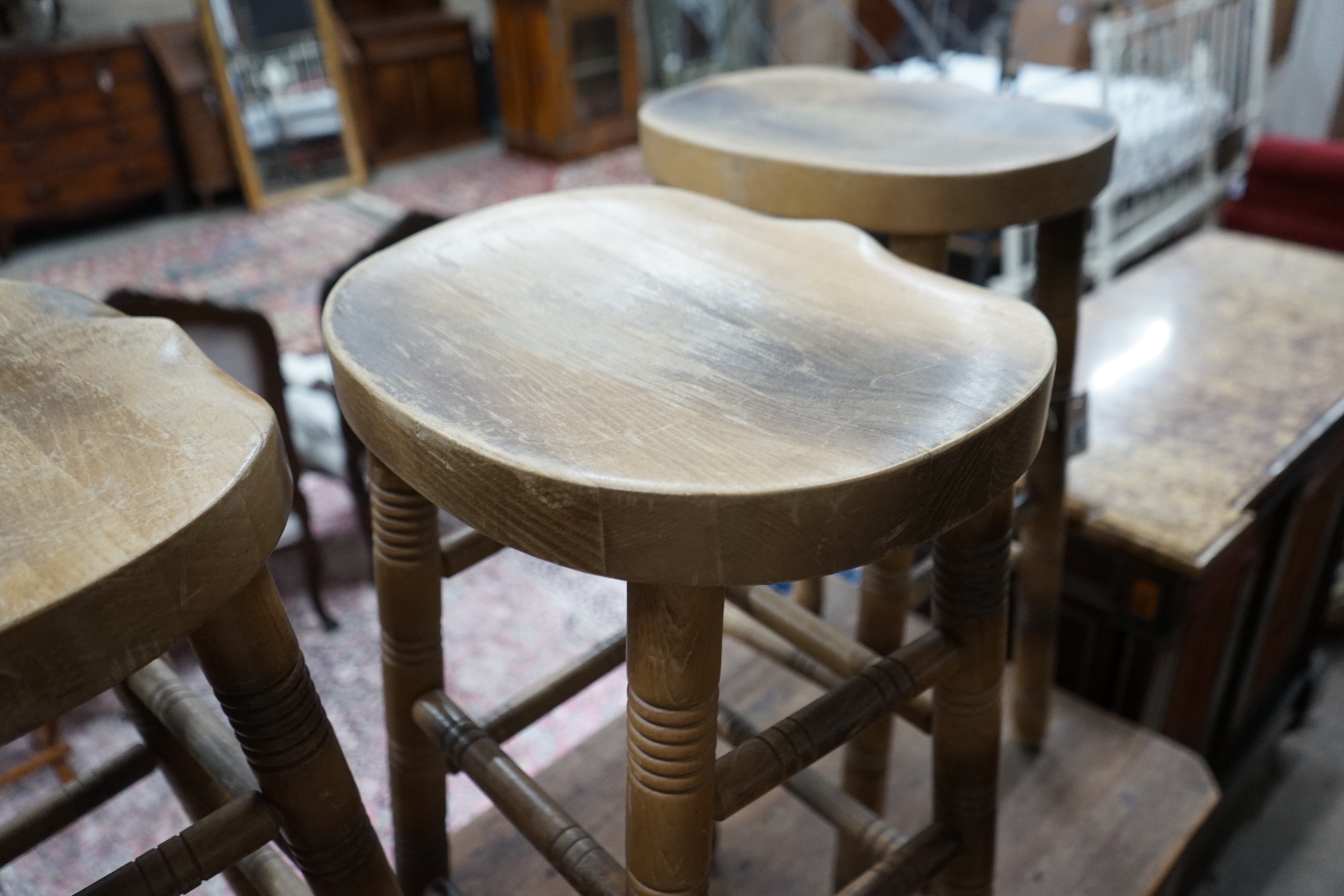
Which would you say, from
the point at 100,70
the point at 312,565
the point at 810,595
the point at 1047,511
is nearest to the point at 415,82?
the point at 100,70

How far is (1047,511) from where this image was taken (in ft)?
3.35

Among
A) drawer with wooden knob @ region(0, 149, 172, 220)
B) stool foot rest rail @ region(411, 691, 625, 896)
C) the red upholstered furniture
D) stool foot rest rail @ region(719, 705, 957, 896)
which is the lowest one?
drawer with wooden knob @ region(0, 149, 172, 220)

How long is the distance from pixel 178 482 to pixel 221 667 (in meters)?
0.13

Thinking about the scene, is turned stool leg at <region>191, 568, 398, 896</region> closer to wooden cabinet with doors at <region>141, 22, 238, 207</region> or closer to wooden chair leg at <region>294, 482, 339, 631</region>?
wooden chair leg at <region>294, 482, 339, 631</region>

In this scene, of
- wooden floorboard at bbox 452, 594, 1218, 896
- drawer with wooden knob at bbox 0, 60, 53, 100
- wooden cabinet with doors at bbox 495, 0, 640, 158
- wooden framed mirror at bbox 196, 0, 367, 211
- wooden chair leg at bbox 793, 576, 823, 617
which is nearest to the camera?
wooden floorboard at bbox 452, 594, 1218, 896

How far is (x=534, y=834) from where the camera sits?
69 cm

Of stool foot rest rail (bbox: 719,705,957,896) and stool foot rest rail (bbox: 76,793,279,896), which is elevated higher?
stool foot rest rail (bbox: 76,793,279,896)

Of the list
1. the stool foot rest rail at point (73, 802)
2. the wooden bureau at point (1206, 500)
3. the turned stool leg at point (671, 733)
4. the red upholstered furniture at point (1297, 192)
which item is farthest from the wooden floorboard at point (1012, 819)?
the red upholstered furniture at point (1297, 192)

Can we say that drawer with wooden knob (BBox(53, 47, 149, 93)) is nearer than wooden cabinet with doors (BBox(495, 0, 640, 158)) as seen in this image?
Yes

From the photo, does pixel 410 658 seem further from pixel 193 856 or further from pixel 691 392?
pixel 691 392

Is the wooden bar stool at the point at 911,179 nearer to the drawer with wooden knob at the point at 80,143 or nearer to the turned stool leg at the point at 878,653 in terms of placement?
the turned stool leg at the point at 878,653

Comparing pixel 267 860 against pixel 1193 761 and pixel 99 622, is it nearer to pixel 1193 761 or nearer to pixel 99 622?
pixel 99 622

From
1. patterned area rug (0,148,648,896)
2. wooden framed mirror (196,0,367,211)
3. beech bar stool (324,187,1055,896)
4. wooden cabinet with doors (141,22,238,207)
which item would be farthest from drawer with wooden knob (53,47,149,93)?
beech bar stool (324,187,1055,896)

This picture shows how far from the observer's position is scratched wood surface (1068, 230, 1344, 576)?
4.21ft
